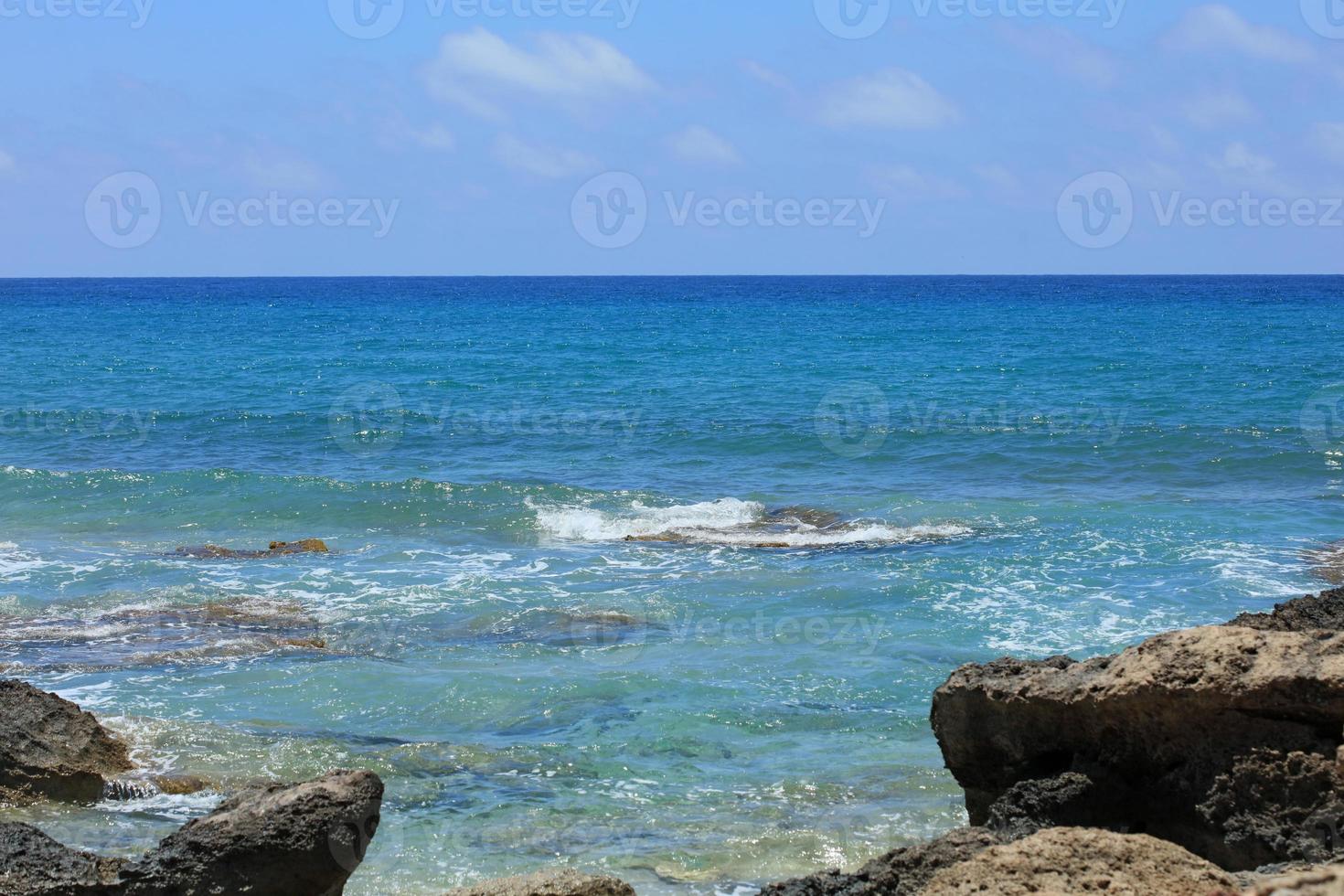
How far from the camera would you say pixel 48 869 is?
17.6 feet

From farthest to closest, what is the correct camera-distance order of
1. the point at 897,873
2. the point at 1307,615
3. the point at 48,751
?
the point at 48,751
the point at 1307,615
the point at 897,873

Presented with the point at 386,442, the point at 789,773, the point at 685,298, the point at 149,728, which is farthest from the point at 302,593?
the point at 685,298

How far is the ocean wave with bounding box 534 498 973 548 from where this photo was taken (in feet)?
55.2

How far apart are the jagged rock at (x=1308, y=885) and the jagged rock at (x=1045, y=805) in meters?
2.51

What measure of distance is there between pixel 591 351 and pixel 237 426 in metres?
21.7

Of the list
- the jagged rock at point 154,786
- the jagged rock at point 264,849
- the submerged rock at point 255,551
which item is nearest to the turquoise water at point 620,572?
→ the jagged rock at point 154,786

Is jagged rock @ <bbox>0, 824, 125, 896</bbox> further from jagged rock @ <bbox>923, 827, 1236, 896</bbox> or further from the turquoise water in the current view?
jagged rock @ <bbox>923, 827, 1236, 896</bbox>

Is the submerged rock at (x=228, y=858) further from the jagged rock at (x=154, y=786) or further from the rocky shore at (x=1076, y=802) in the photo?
the jagged rock at (x=154, y=786)

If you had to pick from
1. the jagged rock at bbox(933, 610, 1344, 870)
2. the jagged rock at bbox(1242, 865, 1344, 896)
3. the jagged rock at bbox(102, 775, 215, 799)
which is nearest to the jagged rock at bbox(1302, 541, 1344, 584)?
the jagged rock at bbox(933, 610, 1344, 870)

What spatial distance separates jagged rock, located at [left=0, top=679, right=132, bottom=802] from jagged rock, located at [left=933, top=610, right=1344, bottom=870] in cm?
528

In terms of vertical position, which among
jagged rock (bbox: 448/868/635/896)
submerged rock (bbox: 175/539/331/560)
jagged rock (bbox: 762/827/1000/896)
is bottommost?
submerged rock (bbox: 175/539/331/560)

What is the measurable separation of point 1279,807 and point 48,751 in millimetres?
6618

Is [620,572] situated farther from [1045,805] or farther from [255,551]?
[1045,805]

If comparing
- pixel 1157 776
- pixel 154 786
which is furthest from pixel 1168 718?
pixel 154 786
